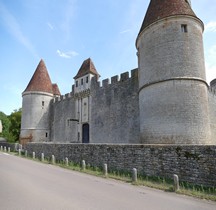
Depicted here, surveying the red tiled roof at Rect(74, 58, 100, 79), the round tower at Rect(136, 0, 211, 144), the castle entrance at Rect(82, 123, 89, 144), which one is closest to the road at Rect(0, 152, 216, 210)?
the round tower at Rect(136, 0, 211, 144)

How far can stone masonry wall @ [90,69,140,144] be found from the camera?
52.0ft

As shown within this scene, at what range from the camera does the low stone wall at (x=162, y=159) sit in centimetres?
705

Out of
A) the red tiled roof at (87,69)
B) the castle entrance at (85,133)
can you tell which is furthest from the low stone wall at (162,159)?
the red tiled roof at (87,69)

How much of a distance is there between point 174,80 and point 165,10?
14.8ft

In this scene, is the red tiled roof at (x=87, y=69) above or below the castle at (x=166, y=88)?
above

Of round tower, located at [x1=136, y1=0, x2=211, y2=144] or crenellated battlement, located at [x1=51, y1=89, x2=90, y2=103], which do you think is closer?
round tower, located at [x1=136, y1=0, x2=211, y2=144]

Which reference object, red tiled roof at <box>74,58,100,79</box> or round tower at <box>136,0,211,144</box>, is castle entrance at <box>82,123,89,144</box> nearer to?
red tiled roof at <box>74,58,100,79</box>

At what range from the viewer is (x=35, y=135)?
25.7 meters

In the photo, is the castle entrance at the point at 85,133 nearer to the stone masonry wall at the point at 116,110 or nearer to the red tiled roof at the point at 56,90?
the stone masonry wall at the point at 116,110

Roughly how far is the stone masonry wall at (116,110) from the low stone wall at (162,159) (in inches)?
192

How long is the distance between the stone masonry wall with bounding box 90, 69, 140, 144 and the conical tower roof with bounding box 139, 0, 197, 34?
14.8 feet

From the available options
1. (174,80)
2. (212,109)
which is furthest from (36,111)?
(212,109)

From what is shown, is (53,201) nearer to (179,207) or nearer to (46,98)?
(179,207)

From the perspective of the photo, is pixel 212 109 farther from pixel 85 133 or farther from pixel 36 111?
pixel 36 111
